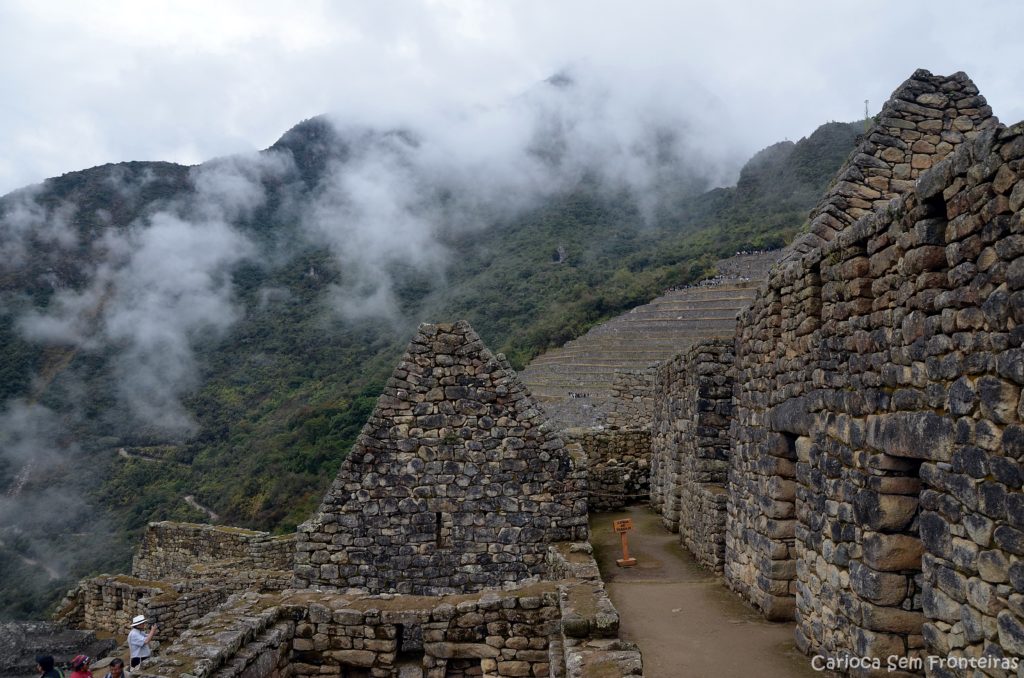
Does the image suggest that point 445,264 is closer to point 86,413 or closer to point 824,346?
point 86,413

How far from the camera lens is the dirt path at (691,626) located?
434 centimetres

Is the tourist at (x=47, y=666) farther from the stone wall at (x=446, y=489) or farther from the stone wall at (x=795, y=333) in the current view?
the stone wall at (x=795, y=333)

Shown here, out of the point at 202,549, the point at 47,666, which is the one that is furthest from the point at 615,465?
the point at 202,549

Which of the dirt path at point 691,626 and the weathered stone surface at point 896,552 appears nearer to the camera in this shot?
the weathered stone surface at point 896,552

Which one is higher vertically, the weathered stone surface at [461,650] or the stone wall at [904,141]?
the stone wall at [904,141]

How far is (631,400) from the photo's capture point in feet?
73.2

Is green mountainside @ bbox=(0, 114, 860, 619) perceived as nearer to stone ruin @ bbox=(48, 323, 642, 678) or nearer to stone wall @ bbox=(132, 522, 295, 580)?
stone wall @ bbox=(132, 522, 295, 580)

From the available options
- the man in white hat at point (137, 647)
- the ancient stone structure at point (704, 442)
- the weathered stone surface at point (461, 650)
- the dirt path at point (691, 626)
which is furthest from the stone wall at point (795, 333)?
the man in white hat at point (137, 647)

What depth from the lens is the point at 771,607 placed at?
A: 5188 mm

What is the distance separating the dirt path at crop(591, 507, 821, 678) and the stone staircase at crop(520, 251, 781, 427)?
17272 mm

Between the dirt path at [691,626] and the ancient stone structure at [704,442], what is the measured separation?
15.0 inches

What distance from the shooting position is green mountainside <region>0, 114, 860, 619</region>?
92.6 feet

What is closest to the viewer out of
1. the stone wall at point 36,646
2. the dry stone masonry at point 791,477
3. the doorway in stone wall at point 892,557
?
the dry stone masonry at point 791,477

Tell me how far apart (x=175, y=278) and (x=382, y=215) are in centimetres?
2343
